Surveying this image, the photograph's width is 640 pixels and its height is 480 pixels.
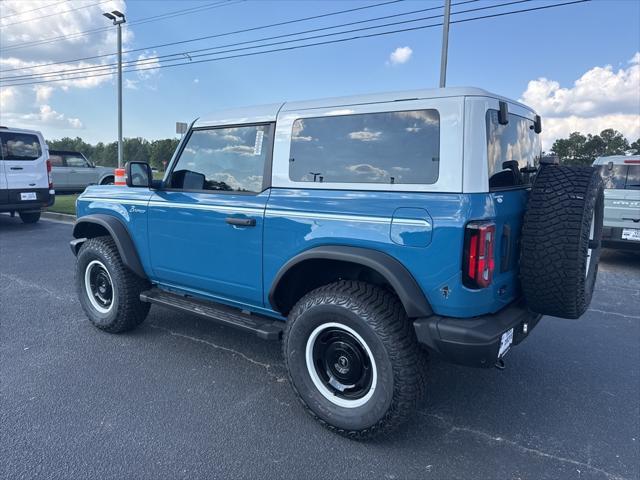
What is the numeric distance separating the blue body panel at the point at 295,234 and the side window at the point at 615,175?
5741mm

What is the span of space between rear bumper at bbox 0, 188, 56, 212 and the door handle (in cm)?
871

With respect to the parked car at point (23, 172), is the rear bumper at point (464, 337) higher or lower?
lower

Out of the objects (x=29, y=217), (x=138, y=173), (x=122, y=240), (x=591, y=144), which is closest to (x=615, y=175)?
(x=138, y=173)

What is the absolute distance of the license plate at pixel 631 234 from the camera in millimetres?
6984

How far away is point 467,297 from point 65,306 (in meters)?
4.40

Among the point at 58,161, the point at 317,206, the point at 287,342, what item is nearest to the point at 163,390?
the point at 287,342

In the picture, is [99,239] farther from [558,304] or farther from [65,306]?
[558,304]

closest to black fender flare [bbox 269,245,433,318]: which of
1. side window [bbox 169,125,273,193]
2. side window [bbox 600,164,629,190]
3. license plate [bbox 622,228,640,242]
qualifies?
side window [bbox 169,125,273,193]

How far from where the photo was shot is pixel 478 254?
230 centimetres

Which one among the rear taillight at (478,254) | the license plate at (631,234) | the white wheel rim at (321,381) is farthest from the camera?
the license plate at (631,234)

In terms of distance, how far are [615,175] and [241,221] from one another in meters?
6.96

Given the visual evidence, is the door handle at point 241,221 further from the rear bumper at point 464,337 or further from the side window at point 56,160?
the side window at point 56,160

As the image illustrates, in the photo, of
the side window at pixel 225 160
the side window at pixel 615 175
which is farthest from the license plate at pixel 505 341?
the side window at pixel 615 175

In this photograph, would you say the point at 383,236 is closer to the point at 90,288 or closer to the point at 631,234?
the point at 90,288
